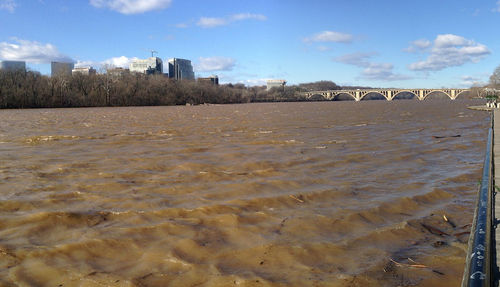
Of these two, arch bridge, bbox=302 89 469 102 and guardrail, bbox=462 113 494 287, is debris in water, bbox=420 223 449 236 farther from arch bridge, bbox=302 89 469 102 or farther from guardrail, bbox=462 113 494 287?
arch bridge, bbox=302 89 469 102

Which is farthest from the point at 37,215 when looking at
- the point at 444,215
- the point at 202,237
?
the point at 444,215

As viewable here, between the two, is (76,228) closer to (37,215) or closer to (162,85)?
(37,215)

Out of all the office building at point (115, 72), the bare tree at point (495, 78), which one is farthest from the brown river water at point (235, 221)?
the bare tree at point (495, 78)

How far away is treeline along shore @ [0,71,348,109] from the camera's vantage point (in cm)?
7131

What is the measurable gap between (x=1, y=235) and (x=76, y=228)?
764mm

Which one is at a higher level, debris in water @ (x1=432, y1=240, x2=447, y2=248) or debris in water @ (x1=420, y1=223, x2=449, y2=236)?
debris in water @ (x1=420, y1=223, x2=449, y2=236)

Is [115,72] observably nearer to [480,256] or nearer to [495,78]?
[495,78]

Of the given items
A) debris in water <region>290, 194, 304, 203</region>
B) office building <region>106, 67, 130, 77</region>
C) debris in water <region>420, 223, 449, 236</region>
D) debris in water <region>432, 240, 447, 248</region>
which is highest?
office building <region>106, 67, 130, 77</region>

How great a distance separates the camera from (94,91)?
82.6 m

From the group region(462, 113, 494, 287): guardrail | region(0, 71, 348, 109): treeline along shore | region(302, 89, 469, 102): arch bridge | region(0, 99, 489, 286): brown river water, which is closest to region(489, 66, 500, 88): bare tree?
region(302, 89, 469, 102): arch bridge

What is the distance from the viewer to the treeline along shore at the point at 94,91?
2808 inches

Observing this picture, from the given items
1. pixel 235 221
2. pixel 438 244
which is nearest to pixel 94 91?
pixel 235 221

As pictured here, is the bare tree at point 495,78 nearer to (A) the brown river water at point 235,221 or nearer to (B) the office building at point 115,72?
(B) the office building at point 115,72

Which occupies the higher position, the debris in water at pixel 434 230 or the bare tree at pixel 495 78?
the bare tree at pixel 495 78
